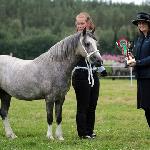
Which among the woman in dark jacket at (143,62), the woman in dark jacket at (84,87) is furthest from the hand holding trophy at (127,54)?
the woman in dark jacket at (84,87)

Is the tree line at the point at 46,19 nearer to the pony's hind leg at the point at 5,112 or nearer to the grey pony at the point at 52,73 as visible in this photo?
the pony's hind leg at the point at 5,112

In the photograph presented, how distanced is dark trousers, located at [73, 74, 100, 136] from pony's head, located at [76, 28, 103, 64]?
0.73 meters

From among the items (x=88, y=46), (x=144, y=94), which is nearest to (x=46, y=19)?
(x=88, y=46)

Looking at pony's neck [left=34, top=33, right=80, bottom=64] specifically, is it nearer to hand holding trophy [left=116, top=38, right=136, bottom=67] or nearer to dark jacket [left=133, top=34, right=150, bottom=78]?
hand holding trophy [left=116, top=38, right=136, bottom=67]

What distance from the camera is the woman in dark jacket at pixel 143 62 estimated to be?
7.90 metres

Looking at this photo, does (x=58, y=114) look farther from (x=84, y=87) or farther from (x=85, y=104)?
(x=84, y=87)

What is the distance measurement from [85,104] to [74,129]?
1.56m

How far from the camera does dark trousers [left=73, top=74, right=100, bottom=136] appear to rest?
28.2 feet

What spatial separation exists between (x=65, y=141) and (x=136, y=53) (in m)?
2.00

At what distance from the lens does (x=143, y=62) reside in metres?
7.87

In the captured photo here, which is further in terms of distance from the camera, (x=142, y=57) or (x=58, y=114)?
(x=58, y=114)

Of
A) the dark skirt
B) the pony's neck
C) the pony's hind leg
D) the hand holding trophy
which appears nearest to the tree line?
the pony's hind leg

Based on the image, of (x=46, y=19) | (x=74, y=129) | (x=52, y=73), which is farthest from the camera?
(x=46, y=19)

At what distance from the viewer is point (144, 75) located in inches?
315
